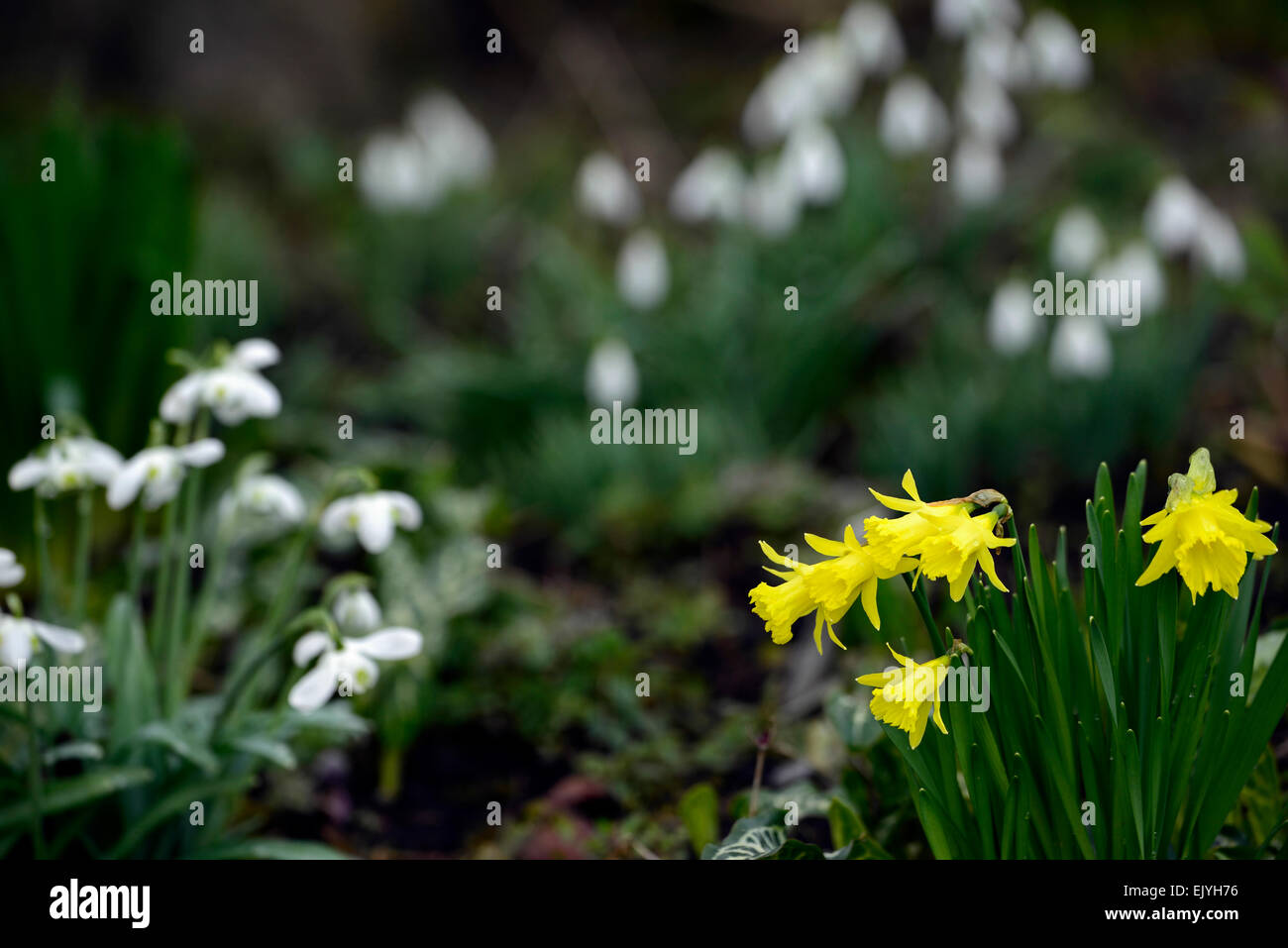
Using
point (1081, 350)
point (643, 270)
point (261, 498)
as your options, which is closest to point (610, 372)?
point (643, 270)

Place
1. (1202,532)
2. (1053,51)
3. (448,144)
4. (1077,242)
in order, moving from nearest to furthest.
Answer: (1202,532)
(1077,242)
(1053,51)
(448,144)

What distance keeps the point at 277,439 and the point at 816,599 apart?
2.37 m

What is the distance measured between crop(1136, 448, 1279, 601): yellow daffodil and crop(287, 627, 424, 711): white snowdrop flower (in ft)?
3.25

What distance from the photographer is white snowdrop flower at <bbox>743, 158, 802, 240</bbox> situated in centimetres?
360

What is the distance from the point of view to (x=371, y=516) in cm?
173

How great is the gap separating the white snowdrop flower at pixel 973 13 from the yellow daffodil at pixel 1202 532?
9.81ft

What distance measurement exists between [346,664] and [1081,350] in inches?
87.8

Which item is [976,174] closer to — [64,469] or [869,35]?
[869,35]

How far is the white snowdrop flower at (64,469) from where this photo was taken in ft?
5.60

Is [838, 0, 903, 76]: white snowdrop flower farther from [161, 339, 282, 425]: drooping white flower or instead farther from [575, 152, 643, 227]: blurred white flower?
[161, 339, 282, 425]: drooping white flower

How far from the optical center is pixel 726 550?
299cm

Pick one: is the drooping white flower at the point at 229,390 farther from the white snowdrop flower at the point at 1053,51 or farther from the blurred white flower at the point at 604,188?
the white snowdrop flower at the point at 1053,51
